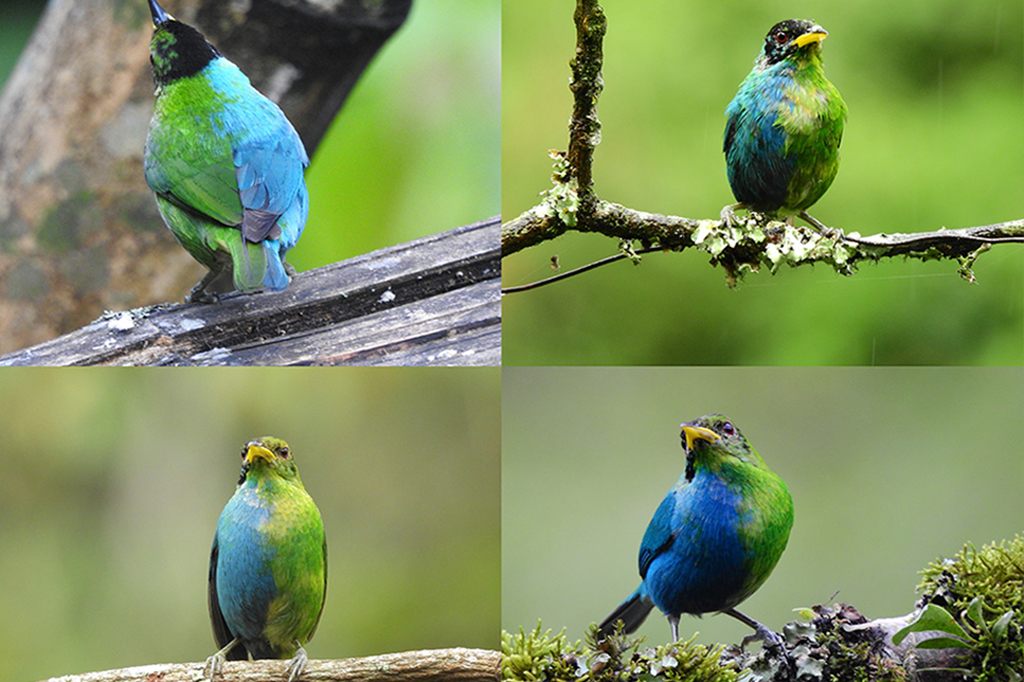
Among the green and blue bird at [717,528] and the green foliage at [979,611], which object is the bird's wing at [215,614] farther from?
the green foliage at [979,611]

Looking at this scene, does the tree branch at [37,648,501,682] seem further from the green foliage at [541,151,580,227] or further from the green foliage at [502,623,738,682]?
the green foliage at [541,151,580,227]

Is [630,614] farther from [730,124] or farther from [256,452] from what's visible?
[730,124]

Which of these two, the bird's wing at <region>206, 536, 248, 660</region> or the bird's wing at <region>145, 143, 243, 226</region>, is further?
the bird's wing at <region>206, 536, 248, 660</region>

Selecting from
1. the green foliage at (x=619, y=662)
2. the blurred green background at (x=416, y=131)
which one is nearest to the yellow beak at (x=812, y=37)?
the blurred green background at (x=416, y=131)

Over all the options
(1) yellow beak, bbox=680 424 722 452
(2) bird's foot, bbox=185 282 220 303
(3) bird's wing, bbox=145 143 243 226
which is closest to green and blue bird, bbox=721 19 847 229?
(1) yellow beak, bbox=680 424 722 452

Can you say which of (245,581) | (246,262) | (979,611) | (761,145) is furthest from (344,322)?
(979,611)

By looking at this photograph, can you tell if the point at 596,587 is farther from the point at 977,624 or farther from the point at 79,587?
the point at 79,587
